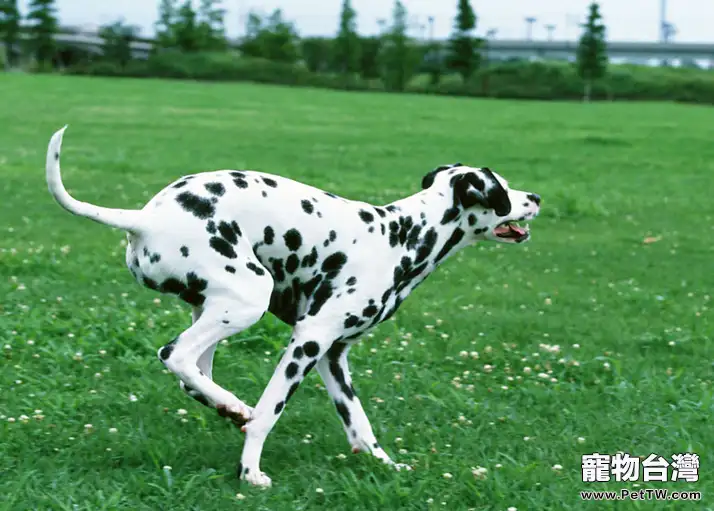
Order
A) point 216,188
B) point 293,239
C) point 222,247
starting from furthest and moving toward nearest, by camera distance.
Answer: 1. point 293,239
2. point 216,188
3. point 222,247

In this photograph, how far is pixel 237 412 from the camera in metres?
5.18

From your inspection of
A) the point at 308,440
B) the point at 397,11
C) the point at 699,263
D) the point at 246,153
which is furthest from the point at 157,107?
the point at 397,11

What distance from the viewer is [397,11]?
8725cm

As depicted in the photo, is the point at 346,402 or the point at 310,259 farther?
the point at 346,402

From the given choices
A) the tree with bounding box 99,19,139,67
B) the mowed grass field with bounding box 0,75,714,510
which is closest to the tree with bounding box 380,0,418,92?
the tree with bounding box 99,19,139,67

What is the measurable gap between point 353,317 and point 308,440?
106cm

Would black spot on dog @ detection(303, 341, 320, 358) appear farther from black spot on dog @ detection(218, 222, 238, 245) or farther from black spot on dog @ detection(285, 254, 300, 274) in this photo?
black spot on dog @ detection(218, 222, 238, 245)

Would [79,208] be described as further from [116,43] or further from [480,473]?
[116,43]

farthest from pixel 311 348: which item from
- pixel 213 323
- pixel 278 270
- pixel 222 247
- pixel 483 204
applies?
pixel 483 204

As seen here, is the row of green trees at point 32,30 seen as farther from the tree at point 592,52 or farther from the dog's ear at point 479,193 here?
the dog's ear at point 479,193

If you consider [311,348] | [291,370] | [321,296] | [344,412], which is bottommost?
[344,412]

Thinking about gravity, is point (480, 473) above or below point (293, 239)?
below

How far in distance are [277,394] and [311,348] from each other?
0.30 m

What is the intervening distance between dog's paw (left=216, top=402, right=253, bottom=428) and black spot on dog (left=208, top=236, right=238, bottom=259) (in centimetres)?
78
